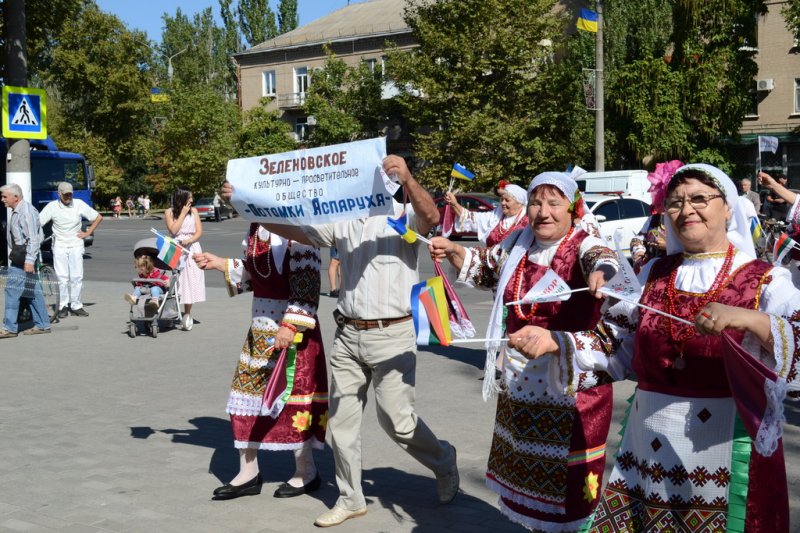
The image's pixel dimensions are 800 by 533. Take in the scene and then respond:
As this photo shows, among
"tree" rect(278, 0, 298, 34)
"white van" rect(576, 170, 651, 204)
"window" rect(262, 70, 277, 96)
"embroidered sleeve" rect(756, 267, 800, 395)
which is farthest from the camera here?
"tree" rect(278, 0, 298, 34)

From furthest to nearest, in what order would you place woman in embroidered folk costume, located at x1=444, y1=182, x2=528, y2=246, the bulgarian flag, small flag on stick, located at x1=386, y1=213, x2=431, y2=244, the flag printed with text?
woman in embroidered folk costume, located at x1=444, y1=182, x2=528, y2=246 → the flag printed with text → small flag on stick, located at x1=386, y1=213, x2=431, y2=244 → the bulgarian flag

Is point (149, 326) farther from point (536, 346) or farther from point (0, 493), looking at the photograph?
point (536, 346)

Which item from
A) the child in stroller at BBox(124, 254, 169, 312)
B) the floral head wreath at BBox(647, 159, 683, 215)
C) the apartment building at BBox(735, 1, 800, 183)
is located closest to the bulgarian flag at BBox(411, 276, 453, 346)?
the floral head wreath at BBox(647, 159, 683, 215)

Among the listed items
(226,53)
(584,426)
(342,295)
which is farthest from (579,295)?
(226,53)

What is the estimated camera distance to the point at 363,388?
5340 millimetres

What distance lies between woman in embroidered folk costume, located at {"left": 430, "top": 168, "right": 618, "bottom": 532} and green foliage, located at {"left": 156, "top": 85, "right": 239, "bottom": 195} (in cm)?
5444

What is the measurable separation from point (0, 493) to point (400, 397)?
2.57m

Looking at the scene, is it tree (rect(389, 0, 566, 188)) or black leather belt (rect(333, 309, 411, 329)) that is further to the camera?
tree (rect(389, 0, 566, 188))

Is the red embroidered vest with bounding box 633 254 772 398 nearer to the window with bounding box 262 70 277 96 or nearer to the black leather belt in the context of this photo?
the black leather belt

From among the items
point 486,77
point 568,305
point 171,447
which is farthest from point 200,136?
point 568,305

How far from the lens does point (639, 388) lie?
3.29m

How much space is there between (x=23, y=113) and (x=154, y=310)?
410cm

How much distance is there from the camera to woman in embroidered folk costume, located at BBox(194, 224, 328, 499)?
5.62 meters

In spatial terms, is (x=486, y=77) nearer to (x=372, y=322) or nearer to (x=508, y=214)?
(x=508, y=214)
